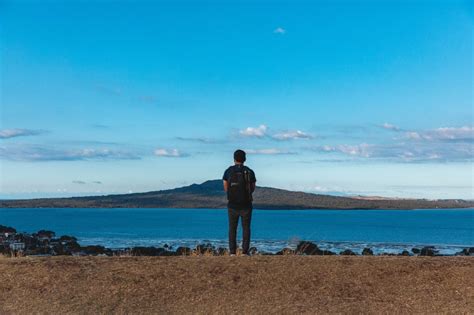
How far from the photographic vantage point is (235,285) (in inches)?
407

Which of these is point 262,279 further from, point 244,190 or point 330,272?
point 244,190

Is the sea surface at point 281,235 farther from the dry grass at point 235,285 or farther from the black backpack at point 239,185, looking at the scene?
the dry grass at point 235,285

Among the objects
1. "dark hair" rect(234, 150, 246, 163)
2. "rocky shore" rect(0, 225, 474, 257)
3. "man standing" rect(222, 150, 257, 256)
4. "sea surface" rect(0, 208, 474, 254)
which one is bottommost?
"sea surface" rect(0, 208, 474, 254)

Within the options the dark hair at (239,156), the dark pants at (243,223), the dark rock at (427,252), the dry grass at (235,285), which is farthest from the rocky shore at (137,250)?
the dry grass at (235,285)

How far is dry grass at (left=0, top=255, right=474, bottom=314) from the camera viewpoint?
9.48 m

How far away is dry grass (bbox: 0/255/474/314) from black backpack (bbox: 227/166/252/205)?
128cm

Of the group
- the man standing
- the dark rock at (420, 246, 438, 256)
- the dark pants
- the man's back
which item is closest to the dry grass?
the dark pants

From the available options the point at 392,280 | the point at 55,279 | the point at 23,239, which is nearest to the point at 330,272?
the point at 392,280

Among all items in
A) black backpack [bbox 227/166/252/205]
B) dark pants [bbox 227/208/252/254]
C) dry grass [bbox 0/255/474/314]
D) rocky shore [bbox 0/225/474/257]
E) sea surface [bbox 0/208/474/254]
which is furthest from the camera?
sea surface [bbox 0/208/474/254]

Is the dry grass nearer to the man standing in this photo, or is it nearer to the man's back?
the man standing

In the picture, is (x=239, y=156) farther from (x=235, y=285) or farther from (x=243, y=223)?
(x=235, y=285)

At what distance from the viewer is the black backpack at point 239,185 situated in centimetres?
1238

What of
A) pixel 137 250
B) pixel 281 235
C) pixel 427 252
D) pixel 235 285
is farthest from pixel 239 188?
pixel 281 235

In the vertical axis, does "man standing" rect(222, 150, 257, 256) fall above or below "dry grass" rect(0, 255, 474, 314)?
above
